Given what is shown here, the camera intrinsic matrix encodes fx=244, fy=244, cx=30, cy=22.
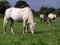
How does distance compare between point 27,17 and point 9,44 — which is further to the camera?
point 27,17

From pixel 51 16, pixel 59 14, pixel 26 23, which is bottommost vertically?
pixel 59 14

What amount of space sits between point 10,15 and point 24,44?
296 inches

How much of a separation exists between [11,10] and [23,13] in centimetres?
110

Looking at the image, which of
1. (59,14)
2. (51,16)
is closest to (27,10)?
(51,16)

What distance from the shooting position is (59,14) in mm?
88125

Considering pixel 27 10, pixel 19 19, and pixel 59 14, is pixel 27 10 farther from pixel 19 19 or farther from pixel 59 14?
pixel 59 14

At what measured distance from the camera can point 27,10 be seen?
62.0 ft

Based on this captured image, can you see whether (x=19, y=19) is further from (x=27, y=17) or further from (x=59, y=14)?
(x=59, y=14)

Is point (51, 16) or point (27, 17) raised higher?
point (27, 17)

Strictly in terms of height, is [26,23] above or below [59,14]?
above

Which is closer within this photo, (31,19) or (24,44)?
(24,44)

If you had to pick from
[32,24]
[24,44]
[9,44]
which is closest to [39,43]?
[24,44]

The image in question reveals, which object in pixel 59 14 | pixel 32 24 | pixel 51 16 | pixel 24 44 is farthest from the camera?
pixel 59 14

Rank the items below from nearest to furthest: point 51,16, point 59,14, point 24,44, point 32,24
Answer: point 24,44, point 32,24, point 51,16, point 59,14
